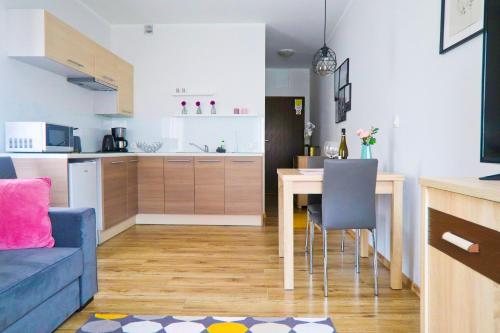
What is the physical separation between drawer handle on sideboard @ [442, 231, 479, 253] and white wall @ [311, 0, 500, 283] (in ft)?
2.31

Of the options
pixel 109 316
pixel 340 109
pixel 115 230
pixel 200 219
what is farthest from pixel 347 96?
pixel 109 316

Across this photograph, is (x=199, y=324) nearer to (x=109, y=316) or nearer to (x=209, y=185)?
(x=109, y=316)

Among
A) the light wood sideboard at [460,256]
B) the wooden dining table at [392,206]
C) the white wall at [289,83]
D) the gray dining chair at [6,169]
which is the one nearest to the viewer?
the light wood sideboard at [460,256]

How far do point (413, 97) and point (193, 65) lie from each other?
10.7 feet

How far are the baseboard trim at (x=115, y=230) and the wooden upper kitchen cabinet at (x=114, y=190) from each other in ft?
0.20

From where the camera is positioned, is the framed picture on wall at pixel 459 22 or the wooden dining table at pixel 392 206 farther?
the wooden dining table at pixel 392 206

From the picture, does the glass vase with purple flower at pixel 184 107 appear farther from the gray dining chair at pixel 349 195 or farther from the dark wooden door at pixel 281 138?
the gray dining chair at pixel 349 195

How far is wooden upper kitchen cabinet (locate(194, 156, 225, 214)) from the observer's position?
14.9ft

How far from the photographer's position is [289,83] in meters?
7.45

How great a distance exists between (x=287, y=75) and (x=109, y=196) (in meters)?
4.82

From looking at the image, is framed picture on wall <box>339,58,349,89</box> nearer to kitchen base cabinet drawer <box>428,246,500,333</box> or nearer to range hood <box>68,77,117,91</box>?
range hood <box>68,77,117,91</box>

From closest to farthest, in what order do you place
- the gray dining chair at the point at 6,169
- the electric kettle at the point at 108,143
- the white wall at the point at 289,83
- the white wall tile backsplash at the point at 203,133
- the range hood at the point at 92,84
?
the gray dining chair at the point at 6,169
the range hood at the point at 92,84
the electric kettle at the point at 108,143
the white wall tile backsplash at the point at 203,133
the white wall at the point at 289,83

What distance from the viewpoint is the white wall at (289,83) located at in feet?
24.4

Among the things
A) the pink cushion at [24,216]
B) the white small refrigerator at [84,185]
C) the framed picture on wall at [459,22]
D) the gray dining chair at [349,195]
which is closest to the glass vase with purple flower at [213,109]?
the white small refrigerator at [84,185]
